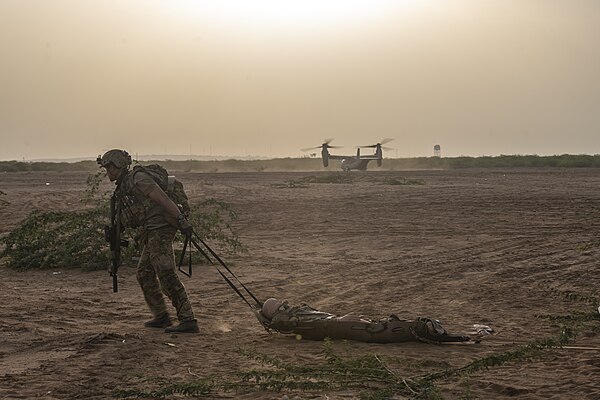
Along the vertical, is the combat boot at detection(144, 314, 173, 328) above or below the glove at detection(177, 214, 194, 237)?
below

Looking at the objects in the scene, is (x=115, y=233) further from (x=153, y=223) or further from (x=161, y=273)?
(x=161, y=273)

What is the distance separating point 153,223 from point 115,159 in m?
0.79

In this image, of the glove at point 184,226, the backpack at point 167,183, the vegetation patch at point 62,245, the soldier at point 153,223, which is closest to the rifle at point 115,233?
the soldier at point 153,223

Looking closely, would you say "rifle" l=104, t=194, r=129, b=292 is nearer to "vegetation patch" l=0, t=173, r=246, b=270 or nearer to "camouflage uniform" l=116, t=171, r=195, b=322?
"camouflage uniform" l=116, t=171, r=195, b=322

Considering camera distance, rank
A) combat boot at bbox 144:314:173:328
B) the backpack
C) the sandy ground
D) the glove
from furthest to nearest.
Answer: combat boot at bbox 144:314:173:328 < the backpack < the glove < the sandy ground

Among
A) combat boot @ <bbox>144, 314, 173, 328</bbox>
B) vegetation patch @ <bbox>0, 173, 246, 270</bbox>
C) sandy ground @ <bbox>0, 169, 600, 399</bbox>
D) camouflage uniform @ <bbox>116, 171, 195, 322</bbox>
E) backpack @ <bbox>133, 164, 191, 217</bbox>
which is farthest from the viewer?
vegetation patch @ <bbox>0, 173, 246, 270</bbox>

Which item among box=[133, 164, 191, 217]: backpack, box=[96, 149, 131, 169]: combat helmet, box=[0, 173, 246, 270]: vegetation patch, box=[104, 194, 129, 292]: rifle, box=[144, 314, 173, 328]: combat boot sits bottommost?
box=[144, 314, 173, 328]: combat boot

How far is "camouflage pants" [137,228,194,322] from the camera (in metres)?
8.16

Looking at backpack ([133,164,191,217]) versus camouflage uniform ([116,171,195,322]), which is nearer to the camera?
camouflage uniform ([116,171,195,322])

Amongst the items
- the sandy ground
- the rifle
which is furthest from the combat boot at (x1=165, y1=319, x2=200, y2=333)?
the rifle

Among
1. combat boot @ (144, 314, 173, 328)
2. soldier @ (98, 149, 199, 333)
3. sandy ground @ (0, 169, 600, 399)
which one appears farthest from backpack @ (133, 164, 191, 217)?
sandy ground @ (0, 169, 600, 399)

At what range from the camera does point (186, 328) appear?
8102 mm

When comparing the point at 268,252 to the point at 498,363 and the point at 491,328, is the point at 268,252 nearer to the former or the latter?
the point at 491,328

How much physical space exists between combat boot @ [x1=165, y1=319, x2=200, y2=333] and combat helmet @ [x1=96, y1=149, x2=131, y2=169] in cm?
178
